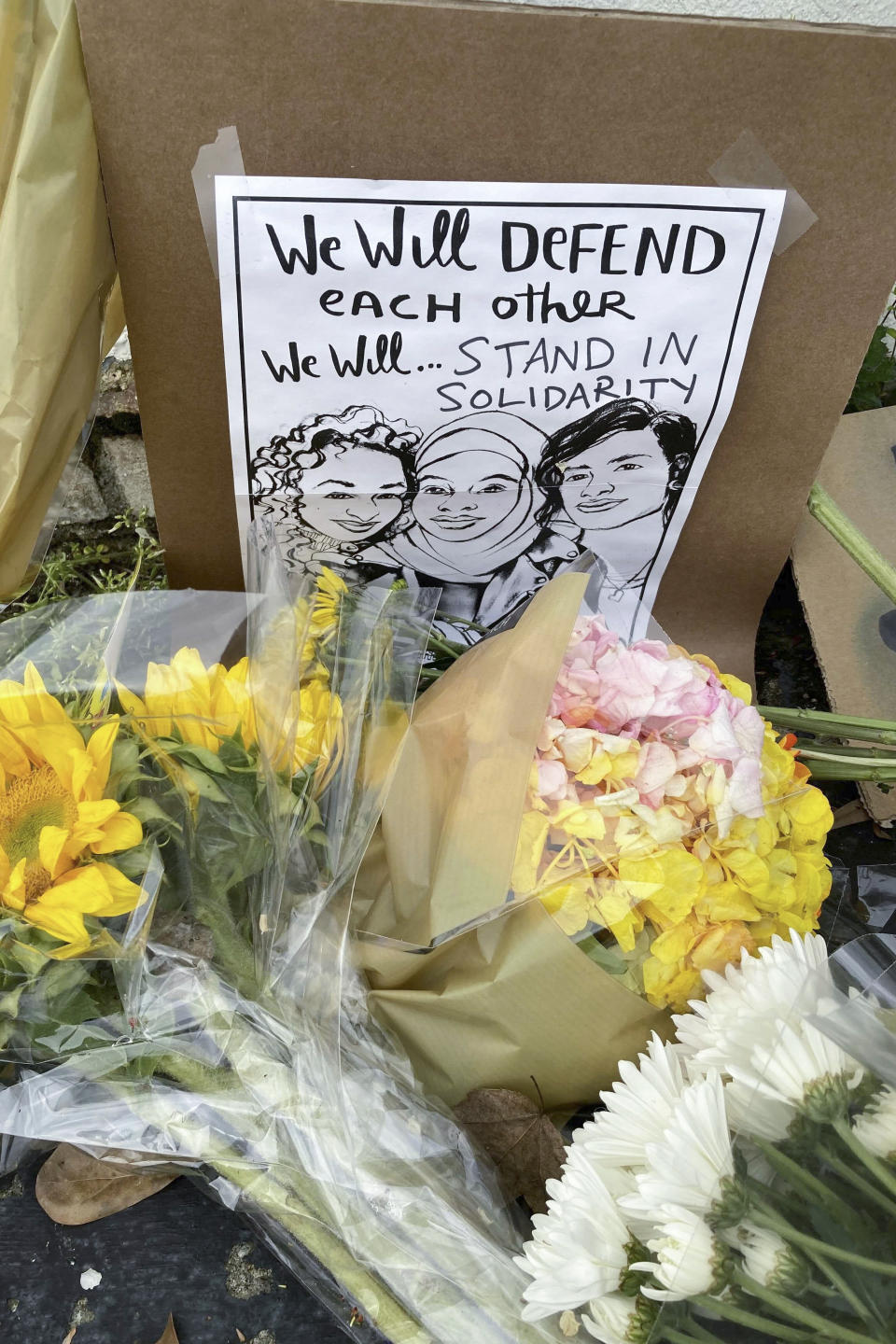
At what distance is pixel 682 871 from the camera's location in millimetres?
488

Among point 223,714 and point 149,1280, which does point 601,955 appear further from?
point 149,1280

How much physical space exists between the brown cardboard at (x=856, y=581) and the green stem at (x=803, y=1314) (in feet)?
1.49

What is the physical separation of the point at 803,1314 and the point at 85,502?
2.81 feet

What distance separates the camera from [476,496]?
708mm

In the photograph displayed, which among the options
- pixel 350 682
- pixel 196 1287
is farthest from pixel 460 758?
pixel 196 1287

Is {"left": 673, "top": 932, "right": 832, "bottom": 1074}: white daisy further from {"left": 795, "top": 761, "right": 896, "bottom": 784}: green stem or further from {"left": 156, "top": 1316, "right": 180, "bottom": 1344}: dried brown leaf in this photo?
{"left": 156, "top": 1316, "right": 180, "bottom": 1344}: dried brown leaf

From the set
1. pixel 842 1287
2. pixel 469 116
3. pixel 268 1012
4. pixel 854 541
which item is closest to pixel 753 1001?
pixel 842 1287

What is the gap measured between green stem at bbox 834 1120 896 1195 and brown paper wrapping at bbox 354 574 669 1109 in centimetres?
13

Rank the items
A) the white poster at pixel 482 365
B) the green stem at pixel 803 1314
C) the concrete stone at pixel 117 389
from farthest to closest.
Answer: the concrete stone at pixel 117 389, the white poster at pixel 482 365, the green stem at pixel 803 1314

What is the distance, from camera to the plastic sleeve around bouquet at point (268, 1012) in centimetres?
48

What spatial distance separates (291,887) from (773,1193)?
0.27 metres

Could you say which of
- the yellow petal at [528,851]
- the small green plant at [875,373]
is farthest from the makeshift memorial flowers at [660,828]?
the small green plant at [875,373]

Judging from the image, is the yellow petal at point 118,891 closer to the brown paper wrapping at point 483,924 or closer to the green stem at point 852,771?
the brown paper wrapping at point 483,924

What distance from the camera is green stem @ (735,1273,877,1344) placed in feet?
1.15
